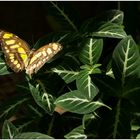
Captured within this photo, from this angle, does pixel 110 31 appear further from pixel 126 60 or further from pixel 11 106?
pixel 11 106

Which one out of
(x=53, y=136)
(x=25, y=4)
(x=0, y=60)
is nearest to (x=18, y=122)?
(x=53, y=136)

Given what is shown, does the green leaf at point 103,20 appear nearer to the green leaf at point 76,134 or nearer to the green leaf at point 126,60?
the green leaf at point 126,60

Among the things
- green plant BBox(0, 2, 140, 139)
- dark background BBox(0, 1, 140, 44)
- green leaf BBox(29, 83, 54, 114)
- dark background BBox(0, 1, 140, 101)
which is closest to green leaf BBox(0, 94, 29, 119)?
green plant BBox(0, 2, 140, 139)

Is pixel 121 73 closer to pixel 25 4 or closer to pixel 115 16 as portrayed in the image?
pixel 115 16

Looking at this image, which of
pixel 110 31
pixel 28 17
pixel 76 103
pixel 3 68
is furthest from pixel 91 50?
pixel 28 17

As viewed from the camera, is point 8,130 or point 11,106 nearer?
point 8,130

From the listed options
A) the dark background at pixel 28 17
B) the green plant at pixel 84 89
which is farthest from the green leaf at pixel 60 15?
the dark background at pixel 28 17
